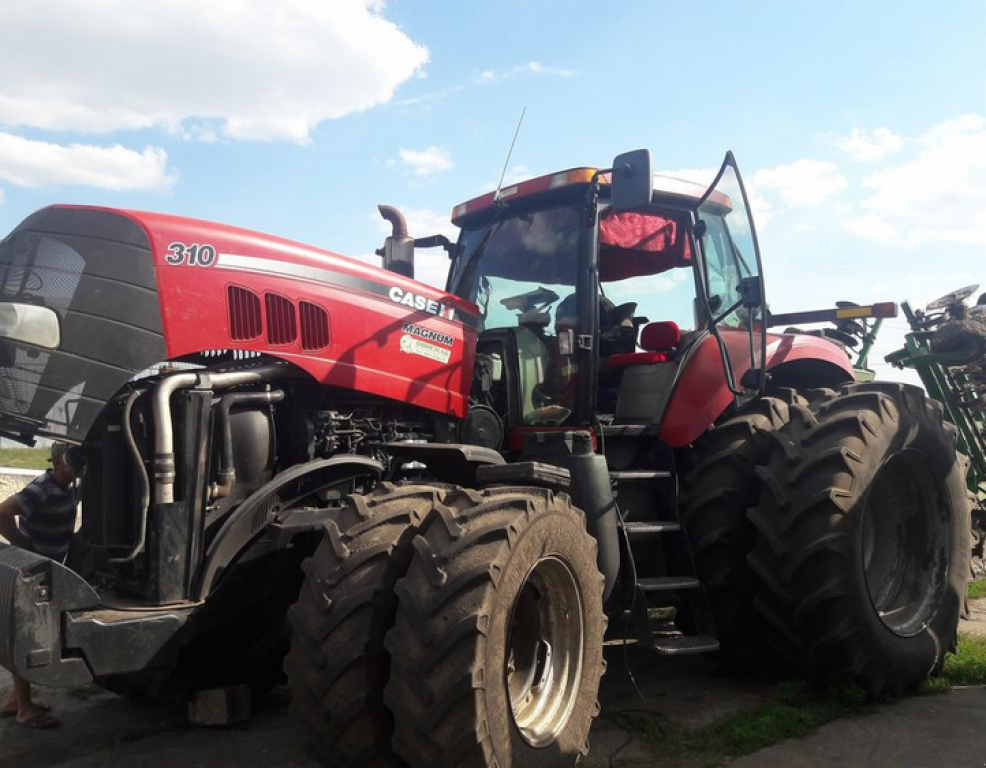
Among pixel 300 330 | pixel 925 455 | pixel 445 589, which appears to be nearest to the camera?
pixel 445 589

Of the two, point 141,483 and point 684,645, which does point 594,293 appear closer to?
point 684,645

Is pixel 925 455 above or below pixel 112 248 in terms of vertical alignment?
below

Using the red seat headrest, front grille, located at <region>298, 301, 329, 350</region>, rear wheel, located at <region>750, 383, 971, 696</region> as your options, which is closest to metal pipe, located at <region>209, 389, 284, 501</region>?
front grille, located at <region>298, 301, 329, 350</region>

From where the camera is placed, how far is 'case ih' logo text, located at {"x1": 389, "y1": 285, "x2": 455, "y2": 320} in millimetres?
4379

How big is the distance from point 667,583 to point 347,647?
2.05m

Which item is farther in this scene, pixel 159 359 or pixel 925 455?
pixel 925 455

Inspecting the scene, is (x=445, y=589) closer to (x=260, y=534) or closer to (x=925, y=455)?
(x=260, y=534)

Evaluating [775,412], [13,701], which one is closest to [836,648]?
[775,412]

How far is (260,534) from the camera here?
366 cm

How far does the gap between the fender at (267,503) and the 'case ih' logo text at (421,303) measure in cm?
84

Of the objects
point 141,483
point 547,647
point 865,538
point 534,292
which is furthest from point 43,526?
point 865,538

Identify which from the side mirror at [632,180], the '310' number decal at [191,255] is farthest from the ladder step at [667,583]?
the '310' number decal at [191,255]

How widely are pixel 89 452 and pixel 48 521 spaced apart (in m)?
1.18

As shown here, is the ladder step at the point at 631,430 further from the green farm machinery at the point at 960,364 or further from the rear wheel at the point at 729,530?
the green farm machinery at the point at 960,364
